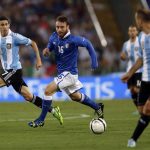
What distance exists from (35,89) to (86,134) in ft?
37.8

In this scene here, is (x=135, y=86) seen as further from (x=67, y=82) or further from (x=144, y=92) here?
(x=144, y=92)

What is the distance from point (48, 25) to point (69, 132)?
15.4 meters

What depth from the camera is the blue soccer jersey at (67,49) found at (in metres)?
14.0

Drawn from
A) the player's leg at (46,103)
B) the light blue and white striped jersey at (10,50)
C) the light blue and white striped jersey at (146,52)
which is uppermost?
the light blue and white striped jersey at (146,52)

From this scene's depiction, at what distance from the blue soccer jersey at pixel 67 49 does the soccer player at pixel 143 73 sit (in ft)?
10.2

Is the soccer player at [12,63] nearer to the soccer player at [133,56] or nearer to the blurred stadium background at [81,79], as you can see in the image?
the blurred stadium background at [81,79]

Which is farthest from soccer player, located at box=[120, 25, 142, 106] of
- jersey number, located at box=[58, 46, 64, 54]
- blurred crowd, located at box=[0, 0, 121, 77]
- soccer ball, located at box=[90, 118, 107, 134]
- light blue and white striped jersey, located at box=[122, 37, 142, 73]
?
blurred crowd, located at box=[0, 0, 121, 77]

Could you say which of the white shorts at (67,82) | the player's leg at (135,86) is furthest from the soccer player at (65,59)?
the player's leg at (135,86)

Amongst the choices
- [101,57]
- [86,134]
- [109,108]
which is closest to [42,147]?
[86,134]

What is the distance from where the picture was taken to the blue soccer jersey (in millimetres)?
13984

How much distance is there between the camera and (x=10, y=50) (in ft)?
48.4

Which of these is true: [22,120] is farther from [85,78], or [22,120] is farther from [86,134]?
[85,78]

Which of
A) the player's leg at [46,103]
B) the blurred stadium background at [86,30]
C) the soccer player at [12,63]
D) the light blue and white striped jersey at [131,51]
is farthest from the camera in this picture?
the blurred stadium background at [86,30]

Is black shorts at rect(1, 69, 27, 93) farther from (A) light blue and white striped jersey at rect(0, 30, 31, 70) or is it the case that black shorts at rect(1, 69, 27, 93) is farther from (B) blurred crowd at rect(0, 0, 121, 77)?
(B) blurred crowd at rect(0, 0, 121, 77)
